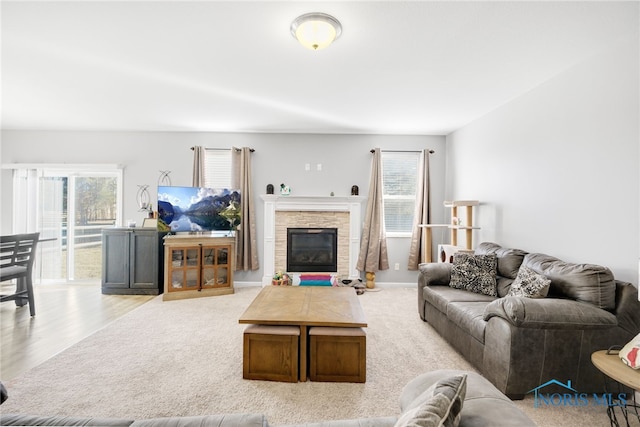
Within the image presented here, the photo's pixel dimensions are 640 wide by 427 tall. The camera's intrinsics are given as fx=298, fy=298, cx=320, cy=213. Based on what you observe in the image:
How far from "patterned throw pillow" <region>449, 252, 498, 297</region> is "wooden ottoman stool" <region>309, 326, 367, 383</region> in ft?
5.10

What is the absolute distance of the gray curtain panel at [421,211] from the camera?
502 cm

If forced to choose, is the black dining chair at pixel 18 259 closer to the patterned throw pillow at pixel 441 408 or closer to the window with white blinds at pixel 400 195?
the patterned throw pillow at pixel 441 408

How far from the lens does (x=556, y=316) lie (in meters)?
2.00

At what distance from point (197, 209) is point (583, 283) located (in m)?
4.53

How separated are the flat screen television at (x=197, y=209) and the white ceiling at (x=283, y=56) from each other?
112 centimetres

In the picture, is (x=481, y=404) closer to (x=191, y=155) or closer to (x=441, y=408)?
(x=441, y=408)

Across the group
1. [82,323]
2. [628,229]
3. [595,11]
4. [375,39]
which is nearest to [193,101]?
[375,39]

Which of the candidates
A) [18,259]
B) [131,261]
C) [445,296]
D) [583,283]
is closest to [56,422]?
[445,296]

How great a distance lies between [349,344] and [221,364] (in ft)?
3.62

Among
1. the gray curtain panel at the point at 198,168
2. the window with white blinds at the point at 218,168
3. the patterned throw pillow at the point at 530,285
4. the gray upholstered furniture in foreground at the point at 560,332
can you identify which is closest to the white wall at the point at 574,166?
the gray upholstered furniture in foreground at the point at 560,332

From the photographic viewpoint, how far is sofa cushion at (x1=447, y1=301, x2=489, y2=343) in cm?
233

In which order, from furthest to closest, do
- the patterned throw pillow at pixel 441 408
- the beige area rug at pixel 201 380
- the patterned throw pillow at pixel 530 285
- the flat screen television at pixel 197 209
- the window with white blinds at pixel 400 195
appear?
the window with white blinds at pixel 400 195 → the flat screen television at pixel 197 209 → the patterned throw pillow at pixel 530 285 → the beige area rug at pixel 201 380 → the patterned throw pillow at pixel 441 408

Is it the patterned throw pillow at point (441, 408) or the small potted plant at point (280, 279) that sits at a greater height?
the patterned throw pillow at point (441, 408)

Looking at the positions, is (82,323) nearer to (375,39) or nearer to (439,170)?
(375,39)
